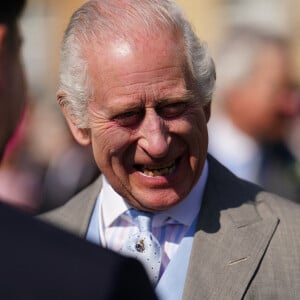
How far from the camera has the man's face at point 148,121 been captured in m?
3.01

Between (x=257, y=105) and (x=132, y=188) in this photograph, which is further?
(x=257, y=105)

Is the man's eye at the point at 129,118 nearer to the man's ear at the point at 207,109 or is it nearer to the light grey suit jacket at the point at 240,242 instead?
the man's ear at the point at 207,109

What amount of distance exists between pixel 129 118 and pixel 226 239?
0.53 meters

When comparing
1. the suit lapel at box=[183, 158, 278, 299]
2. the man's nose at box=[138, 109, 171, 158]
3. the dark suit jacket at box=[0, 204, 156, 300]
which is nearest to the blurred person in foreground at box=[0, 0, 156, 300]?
the dark suit jacket at box=[0, 204, 156, 300]

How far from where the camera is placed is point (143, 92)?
302cm

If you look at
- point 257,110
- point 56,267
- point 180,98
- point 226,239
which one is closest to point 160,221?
point 226,239

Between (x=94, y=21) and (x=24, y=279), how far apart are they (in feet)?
4.87

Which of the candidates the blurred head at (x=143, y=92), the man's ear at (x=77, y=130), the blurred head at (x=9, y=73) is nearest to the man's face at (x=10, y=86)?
the blurred head at (x=9, y=73)

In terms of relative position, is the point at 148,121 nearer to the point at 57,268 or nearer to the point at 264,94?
the point at 57,268

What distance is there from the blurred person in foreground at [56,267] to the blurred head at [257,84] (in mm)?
3589

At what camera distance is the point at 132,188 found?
3.11 m

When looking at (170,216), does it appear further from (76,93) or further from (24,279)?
(24,279)

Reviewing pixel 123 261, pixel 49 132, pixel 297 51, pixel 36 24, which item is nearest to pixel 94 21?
pixel 123 261

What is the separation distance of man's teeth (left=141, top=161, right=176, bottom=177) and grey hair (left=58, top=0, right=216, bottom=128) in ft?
0.80
